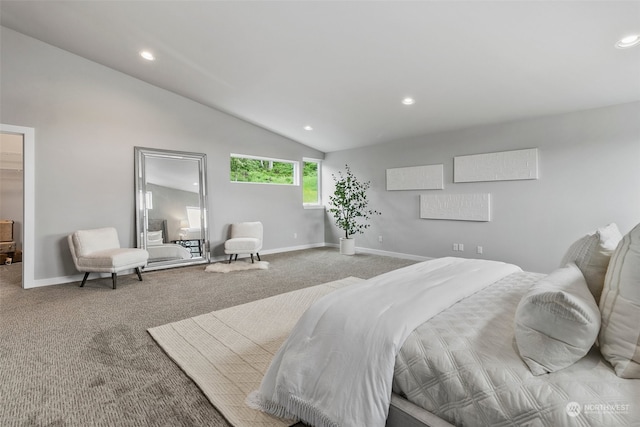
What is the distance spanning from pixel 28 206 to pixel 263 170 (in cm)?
369

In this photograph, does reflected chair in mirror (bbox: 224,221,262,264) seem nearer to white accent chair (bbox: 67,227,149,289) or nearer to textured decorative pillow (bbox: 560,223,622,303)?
white accent chair (bbox: 67,227,149,289)

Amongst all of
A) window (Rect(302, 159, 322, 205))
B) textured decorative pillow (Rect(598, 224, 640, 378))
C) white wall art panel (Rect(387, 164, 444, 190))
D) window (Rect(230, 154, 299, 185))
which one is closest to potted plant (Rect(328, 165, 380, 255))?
white wall art panel (Rect(387, 164, 444, 190))

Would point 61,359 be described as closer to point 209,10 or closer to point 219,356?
point 219,356

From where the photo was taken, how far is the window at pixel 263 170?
5969 mm

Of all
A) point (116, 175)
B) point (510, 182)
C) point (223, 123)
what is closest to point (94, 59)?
point (116, 175)

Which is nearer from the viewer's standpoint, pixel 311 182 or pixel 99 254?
pixel 99 254

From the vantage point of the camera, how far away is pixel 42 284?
3924 millimetres

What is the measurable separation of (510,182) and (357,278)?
2.76 meters

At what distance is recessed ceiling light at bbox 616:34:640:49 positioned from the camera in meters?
2.54

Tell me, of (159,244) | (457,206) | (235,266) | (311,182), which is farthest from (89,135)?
(457,206)

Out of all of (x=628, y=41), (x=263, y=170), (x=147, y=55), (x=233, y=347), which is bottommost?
(x=233, y=347)

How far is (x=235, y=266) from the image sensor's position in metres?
5.00

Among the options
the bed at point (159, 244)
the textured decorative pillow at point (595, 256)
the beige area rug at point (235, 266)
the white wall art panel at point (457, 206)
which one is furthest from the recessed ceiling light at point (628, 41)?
the bed at point (159, 244)

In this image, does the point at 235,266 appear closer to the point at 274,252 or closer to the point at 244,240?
the point at 244,240
